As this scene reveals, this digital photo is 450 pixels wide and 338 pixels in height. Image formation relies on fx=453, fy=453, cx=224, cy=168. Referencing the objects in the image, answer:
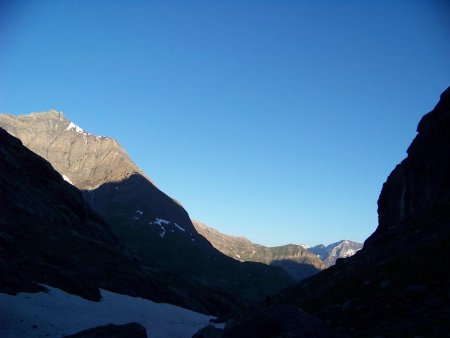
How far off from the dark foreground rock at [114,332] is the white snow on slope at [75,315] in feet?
19.0

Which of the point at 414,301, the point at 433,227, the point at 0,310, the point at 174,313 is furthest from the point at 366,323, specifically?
the point at 174,313

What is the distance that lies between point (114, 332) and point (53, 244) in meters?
42.0

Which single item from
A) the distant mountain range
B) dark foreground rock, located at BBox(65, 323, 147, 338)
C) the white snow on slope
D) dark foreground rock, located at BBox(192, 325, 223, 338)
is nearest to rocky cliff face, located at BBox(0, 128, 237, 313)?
the distant mountain range

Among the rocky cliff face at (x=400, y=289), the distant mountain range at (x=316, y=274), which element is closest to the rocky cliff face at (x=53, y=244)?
the distant mountain range at (x=316, y=274)

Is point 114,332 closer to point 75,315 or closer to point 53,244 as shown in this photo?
point 75,315

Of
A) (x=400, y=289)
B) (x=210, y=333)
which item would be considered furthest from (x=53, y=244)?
(x=400, y=289)

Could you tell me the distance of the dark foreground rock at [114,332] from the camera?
2606 cm

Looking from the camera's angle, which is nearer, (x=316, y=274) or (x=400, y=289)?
(x=400, y=289)

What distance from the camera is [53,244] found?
64812 millimetres

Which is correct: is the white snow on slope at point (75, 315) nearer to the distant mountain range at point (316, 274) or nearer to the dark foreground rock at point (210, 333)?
the distant mountain range at point (316, 274)

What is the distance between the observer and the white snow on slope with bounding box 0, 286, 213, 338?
103ft

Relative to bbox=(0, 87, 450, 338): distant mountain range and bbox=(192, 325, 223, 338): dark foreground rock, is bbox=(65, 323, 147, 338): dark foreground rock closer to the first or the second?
bbox=(0, 87, 450, 338): distant mountain range

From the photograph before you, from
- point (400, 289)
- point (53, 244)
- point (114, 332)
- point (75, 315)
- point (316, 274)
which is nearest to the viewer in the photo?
point (114, 332)

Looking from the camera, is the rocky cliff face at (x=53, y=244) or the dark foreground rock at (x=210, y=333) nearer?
the dark foreground rock at (x=210, y=333)
